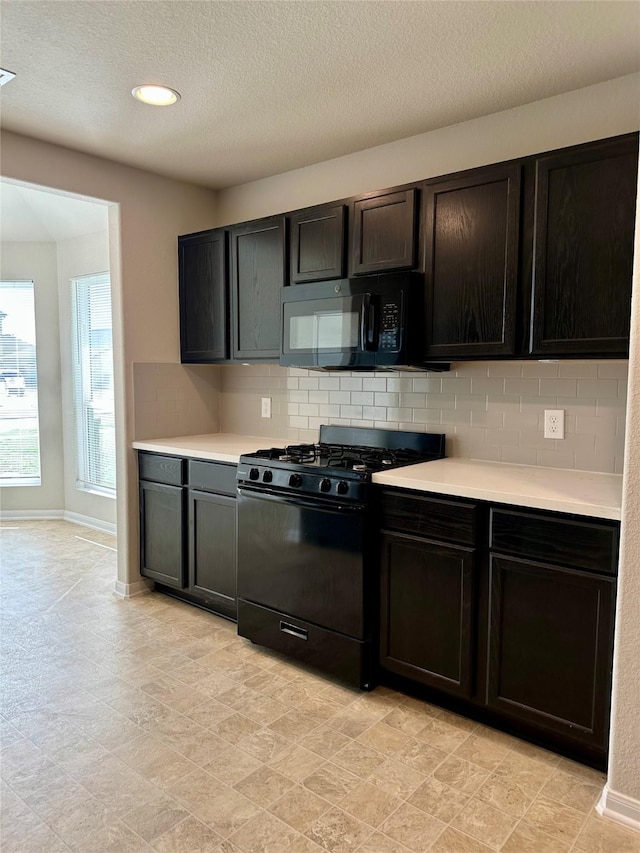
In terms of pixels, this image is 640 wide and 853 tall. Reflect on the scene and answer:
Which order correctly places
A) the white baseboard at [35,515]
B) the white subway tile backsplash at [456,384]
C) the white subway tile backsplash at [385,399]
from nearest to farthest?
the white subway tile backsplash at [456,384]
the white subway tile backsplash at [385,399]
the white baseboard at [35,515]

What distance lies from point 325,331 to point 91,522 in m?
3.38

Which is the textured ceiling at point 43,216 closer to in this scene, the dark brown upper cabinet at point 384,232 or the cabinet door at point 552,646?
the dark brown upper cabinet at point 384,232

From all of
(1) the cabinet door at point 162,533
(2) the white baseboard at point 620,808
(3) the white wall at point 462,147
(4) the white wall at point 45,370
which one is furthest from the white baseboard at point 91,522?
(2) the white baseboard at point 620,808

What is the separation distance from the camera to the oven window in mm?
2803

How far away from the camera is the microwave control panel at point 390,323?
262 centimetres

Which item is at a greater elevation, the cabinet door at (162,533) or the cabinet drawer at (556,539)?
the cabinet drawer at (556,539)

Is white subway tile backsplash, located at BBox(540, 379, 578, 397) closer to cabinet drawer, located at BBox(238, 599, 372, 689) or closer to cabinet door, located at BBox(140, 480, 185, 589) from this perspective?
cabinet drawer, located at BBox(238, 599, 372, 689)

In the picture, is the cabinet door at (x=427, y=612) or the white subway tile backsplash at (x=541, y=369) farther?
the white subway tile backsplash at (x=541, y=369)

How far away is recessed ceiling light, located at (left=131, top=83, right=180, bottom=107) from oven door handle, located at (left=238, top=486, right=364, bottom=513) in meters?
1.79

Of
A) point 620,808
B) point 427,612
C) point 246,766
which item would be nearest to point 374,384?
point 427,612

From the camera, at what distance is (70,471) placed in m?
5.41

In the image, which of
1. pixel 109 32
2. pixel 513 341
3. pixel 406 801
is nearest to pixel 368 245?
pixel 513 341

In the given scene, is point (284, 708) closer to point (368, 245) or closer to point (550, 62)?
point (368, 245)

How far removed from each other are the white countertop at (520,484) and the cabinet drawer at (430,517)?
0.15ft
